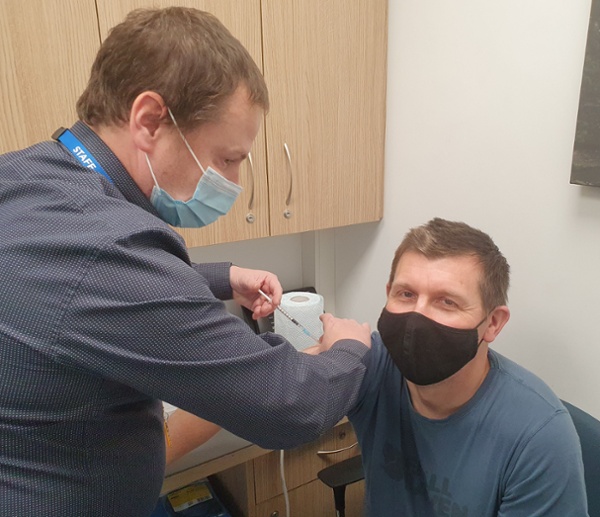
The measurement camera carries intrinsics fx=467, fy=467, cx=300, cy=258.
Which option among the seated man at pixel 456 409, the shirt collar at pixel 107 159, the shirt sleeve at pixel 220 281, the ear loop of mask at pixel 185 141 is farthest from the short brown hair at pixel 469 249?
the shirt collar at pixel 107 159

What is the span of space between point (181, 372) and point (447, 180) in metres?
1.28

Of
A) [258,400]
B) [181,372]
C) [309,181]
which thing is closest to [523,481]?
[258,400]

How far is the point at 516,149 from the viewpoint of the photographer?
1404 millimetres

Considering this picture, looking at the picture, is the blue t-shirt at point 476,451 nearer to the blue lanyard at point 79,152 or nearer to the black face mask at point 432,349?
the black face mask at point 432,349

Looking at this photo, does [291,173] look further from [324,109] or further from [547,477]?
[547,477]

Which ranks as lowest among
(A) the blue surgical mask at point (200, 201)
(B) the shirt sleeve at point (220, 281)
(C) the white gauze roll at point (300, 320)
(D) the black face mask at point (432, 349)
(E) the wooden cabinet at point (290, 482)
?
(E) the wooden cabinet at point (290, 482)

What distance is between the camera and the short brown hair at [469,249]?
110cm

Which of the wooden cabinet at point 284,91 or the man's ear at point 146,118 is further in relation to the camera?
the wooden cabinet at point 284,91

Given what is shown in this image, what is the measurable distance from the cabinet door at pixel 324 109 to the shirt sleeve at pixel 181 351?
104 cm

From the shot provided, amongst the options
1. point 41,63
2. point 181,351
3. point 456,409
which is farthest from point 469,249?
point 41,63

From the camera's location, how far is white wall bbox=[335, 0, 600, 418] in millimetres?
1273

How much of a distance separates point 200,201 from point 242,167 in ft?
2.41

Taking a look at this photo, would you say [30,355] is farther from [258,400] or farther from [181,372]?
[258,400]

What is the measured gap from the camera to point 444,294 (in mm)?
1071
